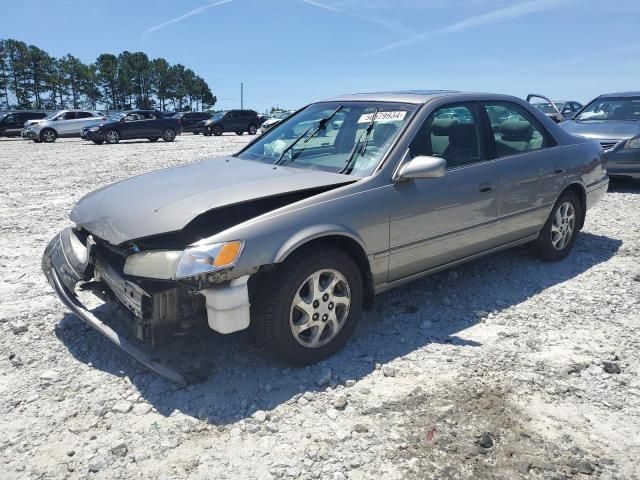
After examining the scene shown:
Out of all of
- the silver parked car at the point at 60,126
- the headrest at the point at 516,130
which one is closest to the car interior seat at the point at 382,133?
the headrest at the point at 516,130

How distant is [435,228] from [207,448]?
7.07ft

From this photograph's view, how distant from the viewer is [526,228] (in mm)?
4594

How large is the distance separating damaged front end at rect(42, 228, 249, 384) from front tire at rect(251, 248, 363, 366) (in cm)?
18

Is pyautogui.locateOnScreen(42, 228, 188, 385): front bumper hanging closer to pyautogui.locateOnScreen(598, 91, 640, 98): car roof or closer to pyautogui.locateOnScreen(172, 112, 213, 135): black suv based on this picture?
pyautogui.locateOnScreen(598, 91, 640, 98): car roof

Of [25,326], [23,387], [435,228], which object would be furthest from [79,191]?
[435,228]

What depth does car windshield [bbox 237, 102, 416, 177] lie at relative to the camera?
360 cm

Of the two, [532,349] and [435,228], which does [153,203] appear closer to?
[435,228]

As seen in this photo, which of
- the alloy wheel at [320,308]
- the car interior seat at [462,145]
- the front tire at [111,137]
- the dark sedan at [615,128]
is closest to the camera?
the alloy wheel at [320,308]

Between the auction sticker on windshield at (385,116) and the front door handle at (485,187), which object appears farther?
the front door handle at (485,187)

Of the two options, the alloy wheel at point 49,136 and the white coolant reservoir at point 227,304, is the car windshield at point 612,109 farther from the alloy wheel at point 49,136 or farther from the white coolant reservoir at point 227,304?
the alloy wheel at point 49,136

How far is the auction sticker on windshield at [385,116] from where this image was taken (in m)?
3.75

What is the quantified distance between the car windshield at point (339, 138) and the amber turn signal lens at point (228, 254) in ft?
3.62

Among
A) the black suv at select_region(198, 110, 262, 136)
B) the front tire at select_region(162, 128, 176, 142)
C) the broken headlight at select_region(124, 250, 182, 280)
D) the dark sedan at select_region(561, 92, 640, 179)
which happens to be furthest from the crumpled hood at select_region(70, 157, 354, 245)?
the black suv at select_region(198, 110, 262, 136)

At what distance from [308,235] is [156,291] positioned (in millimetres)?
914
